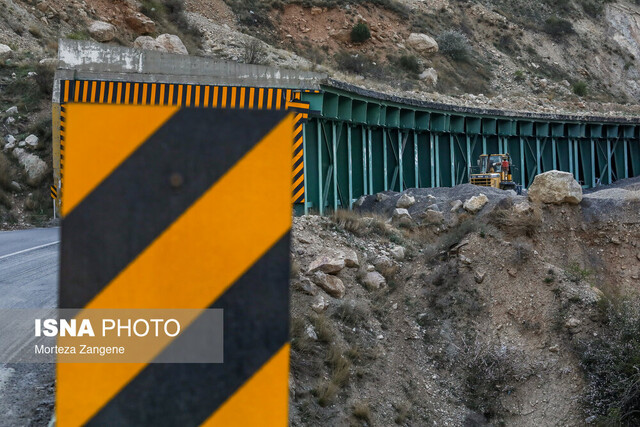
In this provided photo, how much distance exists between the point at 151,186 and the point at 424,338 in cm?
797

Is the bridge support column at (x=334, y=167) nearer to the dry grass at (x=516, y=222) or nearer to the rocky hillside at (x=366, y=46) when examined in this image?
the rocky hillside at (x=366, y=46)

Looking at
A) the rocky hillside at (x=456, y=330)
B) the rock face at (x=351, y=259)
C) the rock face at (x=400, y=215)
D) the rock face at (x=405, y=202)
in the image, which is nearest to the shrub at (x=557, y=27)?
the rock face at (x=405, y=202)

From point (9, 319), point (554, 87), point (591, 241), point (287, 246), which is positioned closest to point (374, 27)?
point (554, 87)

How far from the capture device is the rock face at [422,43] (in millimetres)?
41500

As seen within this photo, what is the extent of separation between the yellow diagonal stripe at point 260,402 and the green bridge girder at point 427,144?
39.3ft

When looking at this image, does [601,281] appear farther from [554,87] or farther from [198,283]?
[554,87]

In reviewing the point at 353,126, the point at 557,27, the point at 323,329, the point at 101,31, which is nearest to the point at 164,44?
the point at 101,31

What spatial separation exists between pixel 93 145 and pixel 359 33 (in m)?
39.3

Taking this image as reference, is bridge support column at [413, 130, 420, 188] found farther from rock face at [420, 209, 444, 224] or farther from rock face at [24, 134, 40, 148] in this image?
rock face at [24, 134, 40, 148]

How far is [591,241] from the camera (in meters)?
13.0

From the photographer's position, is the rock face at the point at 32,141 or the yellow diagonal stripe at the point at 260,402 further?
the rock face at the point at 32,141

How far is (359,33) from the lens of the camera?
128 feet

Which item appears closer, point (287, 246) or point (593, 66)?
point (287, 246)

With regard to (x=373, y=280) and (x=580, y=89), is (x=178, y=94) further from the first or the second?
(x=580, y=89)
